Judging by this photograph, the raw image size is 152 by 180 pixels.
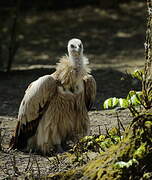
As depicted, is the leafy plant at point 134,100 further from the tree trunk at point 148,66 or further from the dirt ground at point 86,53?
the dirt ground at point 86,53

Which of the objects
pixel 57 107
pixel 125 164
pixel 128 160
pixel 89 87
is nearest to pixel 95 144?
pixel 128 160

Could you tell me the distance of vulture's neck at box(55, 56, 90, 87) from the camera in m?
6.34

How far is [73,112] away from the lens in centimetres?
650

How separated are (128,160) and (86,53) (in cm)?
1140

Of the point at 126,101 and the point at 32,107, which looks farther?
the point at 32,107

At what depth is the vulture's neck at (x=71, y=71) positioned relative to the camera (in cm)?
634

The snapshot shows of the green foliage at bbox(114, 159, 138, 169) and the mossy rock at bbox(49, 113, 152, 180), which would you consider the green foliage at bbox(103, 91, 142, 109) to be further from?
the green foliage at bbox(114, 159, 138, 169)

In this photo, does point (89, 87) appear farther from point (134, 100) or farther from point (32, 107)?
point (134, 100)

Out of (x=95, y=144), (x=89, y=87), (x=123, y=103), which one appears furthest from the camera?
(x=89, y=87)

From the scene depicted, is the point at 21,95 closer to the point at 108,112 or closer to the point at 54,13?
the point at 108,112

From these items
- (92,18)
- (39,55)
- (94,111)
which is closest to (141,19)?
(92,18)

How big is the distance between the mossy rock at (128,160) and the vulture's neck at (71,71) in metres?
2.34

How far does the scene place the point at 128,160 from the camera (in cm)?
388

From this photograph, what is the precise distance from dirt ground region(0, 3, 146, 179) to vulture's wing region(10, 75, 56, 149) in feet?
1.06
